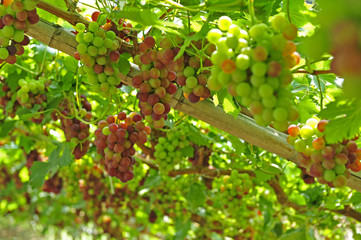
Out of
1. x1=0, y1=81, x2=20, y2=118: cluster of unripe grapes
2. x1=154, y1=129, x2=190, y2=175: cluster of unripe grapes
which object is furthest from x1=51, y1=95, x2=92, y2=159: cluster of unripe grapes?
x1=154, y1=129, x2=190, y2=175: cluster of unripe grapes

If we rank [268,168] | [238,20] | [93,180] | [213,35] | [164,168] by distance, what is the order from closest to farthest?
1. [213,35]
2. [238,20]
3. [268,168]
4. [164,168]
5. [93,180]

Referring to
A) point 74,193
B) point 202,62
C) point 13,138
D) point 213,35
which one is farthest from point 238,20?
point 74,193

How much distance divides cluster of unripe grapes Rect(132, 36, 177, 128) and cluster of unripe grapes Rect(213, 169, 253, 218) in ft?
3.48

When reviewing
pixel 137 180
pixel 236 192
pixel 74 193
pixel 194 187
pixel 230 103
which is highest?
pixel 230 103

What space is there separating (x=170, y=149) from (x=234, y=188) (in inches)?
17.3

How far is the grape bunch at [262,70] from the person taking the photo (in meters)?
0.51

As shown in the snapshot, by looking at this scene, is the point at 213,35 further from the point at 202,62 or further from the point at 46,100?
the point at 46,100

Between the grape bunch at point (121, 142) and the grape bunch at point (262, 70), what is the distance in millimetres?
590

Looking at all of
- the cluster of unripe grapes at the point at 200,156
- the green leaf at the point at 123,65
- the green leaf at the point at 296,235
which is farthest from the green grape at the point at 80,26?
the green leaf at the point at 296,235

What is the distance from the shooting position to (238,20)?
0.86 metres

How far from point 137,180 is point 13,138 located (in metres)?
1.01

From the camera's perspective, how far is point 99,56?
35.0 inches

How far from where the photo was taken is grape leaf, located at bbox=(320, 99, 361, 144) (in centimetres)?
61

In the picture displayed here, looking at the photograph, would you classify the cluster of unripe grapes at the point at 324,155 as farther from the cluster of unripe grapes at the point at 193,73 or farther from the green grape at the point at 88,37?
the green grape at the point at 88,37
